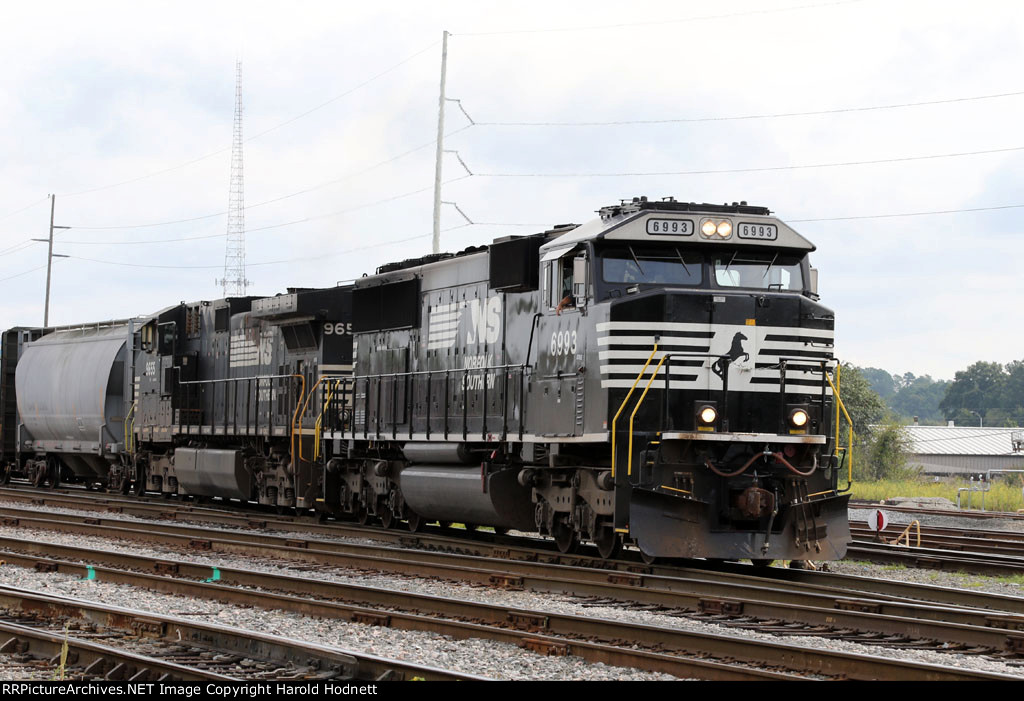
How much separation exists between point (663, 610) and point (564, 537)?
13.3ft

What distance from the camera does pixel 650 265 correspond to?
13273 mm

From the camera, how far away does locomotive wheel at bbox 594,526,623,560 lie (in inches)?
538

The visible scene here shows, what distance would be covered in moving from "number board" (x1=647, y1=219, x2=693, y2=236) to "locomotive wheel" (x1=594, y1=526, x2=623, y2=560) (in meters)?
3.19

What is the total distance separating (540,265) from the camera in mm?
14781

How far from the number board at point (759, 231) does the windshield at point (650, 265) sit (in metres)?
0.53

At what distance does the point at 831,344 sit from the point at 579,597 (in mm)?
4028

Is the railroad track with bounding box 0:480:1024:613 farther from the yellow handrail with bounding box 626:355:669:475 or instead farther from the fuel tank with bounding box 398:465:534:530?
the yellow handrail with bounding box 626:355:669:475

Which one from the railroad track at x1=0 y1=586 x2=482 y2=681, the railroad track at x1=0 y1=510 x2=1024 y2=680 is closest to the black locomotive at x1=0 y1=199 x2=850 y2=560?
the railroad track at x1=0 y1=510 x2=1024 y2=680

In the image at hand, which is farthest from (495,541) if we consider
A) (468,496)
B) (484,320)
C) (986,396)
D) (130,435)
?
(986,396)

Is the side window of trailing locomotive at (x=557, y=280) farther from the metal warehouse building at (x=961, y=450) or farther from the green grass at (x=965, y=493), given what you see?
the metal warehouse building at (x=961, y=450)

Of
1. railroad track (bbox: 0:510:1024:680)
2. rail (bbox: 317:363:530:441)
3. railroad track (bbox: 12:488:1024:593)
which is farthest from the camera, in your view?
rail (bbox: 317:363:530:441)

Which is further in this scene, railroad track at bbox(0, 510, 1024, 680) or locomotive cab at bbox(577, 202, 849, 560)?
locomotive cab at bbox(577, 202, 849, 560)

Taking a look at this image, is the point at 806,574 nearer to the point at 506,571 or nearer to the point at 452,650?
the point at 506,571

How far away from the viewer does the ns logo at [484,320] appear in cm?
1609
